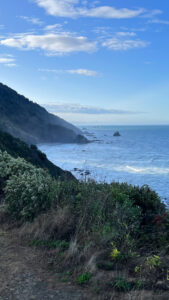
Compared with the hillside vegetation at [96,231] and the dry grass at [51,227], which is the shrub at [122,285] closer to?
the hillside vegetation at [96,231]

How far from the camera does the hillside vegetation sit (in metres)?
3.96

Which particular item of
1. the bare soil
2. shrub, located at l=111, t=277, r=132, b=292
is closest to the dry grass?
the bare soil

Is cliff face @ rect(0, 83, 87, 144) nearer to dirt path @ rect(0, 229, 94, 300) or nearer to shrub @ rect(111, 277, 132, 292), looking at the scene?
dirt path @ rect(0, 229, 94, 300)

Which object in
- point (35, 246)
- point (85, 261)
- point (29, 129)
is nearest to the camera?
point (85, 261)

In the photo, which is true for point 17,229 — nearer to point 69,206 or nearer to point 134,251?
point 69,206

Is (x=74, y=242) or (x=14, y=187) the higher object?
(x=14, y=187)

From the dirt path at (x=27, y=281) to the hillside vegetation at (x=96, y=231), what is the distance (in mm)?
194

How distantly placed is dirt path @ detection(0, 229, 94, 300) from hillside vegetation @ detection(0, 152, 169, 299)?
0.19 metres

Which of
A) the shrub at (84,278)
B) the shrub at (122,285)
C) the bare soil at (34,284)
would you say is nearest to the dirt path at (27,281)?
the bare soil at (34,284)

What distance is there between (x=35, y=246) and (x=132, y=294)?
7.37 feet

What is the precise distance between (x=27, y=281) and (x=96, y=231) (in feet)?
5.04

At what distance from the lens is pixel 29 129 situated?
8631cm

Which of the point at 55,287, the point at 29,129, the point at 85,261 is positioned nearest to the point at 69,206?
the point at 85,261

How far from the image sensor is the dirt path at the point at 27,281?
143 inches
